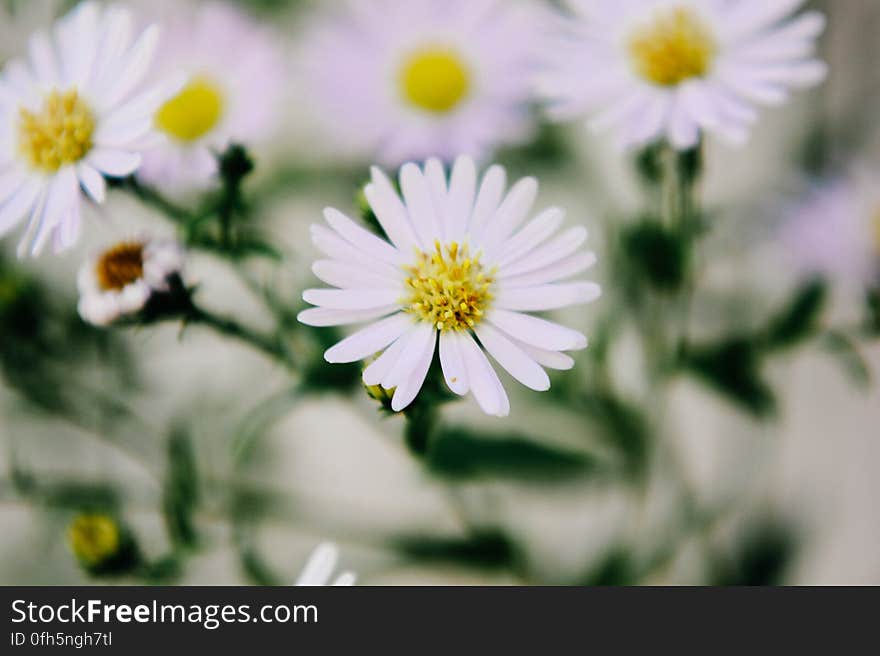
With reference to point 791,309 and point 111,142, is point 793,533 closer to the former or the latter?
point 791,309

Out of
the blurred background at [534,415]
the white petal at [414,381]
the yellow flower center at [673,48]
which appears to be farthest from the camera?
the blurred background at [534,415]

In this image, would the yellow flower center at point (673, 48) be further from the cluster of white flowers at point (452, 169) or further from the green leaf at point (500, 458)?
the green leaf at point (500, 458)

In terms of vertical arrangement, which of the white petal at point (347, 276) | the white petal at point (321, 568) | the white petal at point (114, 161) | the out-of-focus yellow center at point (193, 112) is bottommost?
the white petal at point (321, 568)

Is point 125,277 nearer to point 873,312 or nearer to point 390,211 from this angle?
point 390,211

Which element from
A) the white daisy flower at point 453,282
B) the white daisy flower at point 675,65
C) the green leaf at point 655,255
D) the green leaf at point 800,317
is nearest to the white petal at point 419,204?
the white daisy flower at point 453,282

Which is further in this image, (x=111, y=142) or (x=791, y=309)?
(x=791, y=309)
